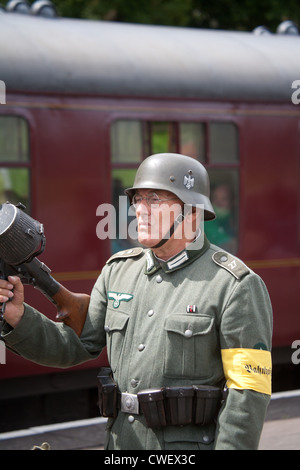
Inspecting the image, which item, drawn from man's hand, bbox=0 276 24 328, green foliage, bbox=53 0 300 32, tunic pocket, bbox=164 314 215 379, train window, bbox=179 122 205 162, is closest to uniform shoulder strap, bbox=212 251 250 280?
tunic pocket, bbox=164 314 215 379

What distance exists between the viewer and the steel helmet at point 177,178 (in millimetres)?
3035

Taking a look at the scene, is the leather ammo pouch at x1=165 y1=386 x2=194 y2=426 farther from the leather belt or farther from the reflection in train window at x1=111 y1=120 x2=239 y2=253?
the reflection in train window at x1=111 y1=120 x2=239 y2=253

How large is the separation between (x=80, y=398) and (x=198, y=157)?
2.19 m

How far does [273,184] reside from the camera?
753cm

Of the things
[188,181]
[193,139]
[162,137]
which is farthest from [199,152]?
[188,181]

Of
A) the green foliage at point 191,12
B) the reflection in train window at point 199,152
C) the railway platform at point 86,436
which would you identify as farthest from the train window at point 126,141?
the green foliage at point 191,12

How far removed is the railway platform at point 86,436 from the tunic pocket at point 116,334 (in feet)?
8.48

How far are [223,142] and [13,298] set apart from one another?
455 cm

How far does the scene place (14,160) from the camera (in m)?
6.27

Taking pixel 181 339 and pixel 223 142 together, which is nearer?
Answer: pixel 181 339

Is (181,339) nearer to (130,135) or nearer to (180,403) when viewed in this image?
(180,403)

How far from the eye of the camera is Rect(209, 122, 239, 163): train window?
7188 millimetres
